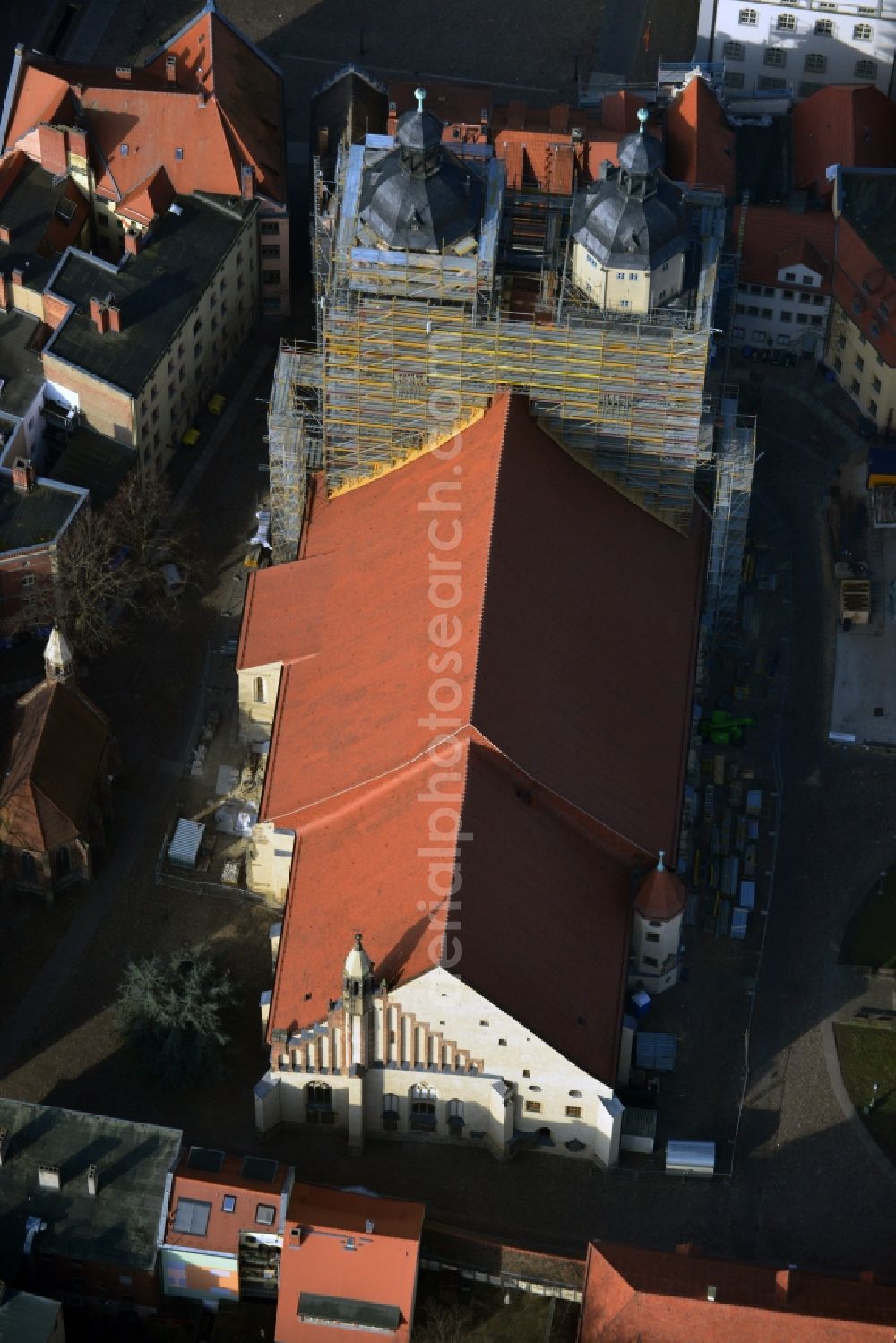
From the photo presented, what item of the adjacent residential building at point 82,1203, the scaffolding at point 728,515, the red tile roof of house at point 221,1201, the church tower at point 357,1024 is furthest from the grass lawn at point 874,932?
the adjacent residential building at point 82,1203

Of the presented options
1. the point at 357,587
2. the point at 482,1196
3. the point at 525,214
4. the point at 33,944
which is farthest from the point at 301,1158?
the point at 525,214

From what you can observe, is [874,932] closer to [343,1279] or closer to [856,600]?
[856,600]

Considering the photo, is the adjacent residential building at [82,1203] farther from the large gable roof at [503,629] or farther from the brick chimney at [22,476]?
the brick chimney at [22,476]

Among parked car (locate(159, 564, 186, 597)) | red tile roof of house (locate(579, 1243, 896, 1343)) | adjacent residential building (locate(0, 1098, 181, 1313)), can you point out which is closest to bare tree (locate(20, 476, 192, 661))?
parked car (locate(159, 564, 186, 597))

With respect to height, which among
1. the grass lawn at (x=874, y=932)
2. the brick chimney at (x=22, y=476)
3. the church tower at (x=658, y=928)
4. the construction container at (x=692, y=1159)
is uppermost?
the brick chimney at (x=22, y=476)

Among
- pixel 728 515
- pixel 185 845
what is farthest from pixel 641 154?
pixel 185 845

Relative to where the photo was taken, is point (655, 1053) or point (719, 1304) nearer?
point (719, 1304)
